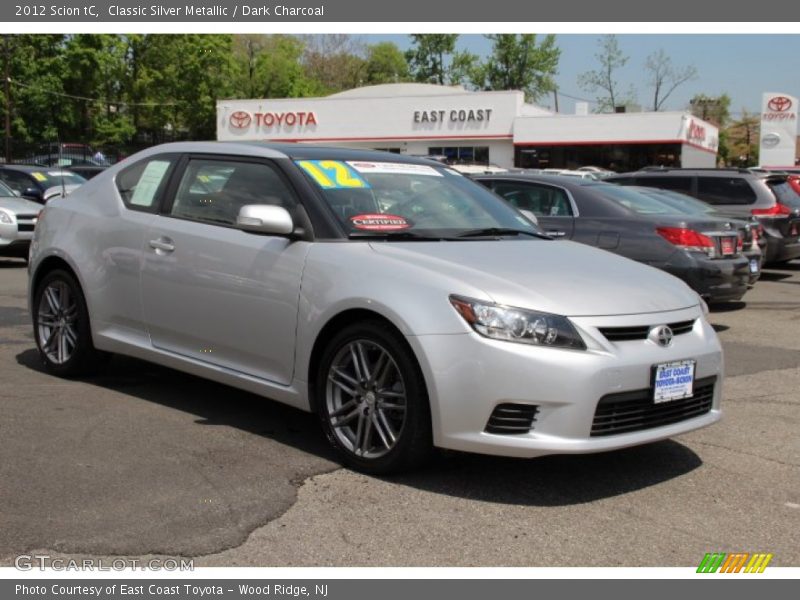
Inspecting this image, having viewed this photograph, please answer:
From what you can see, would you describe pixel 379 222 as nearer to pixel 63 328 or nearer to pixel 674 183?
pixel 63 328

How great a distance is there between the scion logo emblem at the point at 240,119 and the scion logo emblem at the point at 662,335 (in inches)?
1948

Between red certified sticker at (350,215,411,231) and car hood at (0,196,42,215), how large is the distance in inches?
442

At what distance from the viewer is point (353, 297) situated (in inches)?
183

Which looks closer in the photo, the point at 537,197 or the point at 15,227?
the point at 537,197

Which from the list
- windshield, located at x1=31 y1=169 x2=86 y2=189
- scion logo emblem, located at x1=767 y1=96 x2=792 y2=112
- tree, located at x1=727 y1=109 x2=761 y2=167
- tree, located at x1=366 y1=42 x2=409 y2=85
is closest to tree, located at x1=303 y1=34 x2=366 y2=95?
tree, located at x1=366 y1=42 x2=409 y2=85

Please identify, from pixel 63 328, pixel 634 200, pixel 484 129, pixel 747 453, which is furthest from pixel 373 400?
pixel 484 129

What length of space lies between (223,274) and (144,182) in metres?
1.27

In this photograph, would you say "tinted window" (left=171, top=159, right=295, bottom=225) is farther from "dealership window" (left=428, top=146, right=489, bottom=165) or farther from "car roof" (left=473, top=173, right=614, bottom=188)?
"dealership window" (left=428, top=146, right=489, bottom=165)

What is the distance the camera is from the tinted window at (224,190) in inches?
214

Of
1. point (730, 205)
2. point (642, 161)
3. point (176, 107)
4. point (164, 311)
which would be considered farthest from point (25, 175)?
point (176, 107)

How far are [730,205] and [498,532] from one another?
1238 cm

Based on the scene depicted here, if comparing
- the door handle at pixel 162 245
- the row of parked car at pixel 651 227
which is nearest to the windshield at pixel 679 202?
the row of parked car at pixel 651 227

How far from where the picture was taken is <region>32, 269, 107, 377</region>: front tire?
6.39m

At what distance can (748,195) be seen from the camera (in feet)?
49.6
